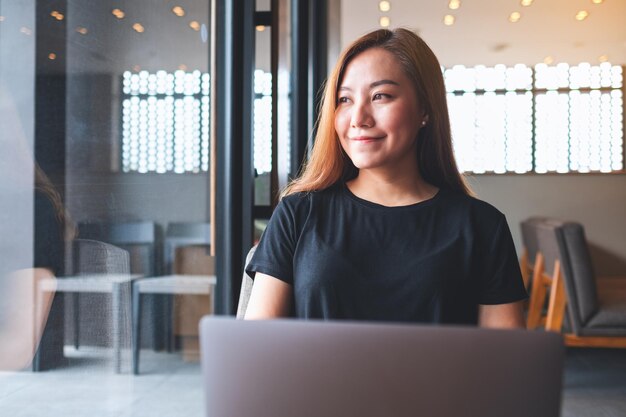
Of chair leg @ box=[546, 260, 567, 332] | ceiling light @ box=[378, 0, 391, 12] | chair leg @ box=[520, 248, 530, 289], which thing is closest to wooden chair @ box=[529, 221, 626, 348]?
chair leg @ box=[546, 260, 567, 332]

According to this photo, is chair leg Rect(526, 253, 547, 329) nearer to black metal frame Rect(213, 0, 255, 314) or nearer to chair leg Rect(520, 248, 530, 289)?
chair leg Rect(520, 248, 530, 289)

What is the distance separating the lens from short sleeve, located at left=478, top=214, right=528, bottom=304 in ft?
3.39

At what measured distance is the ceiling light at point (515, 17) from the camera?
4656 millimetres

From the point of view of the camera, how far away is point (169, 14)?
111 cm

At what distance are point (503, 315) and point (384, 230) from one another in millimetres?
230

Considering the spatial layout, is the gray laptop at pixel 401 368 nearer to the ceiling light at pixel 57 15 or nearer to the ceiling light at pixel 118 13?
the ceiling light at pixel 57 15

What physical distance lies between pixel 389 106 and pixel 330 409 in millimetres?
625

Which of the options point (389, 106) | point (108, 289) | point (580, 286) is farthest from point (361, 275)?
point (580, 286)

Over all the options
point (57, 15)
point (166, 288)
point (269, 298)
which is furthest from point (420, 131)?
point (57, 15)

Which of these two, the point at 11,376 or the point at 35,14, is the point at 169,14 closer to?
the point at 35,14

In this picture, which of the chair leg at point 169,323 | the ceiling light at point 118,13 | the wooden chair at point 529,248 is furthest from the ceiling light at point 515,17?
the ceiling light at point 118,13

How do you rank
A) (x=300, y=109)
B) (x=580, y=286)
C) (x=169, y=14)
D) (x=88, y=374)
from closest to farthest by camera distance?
(x=88, y=374)
(x=169, y=14)
(x=300, y=109)
(x=580, y=286)

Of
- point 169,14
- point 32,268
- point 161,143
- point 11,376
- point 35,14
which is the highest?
point 169,14

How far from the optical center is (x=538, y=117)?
4.85 meters
